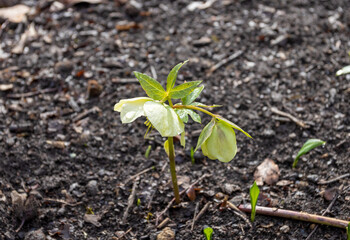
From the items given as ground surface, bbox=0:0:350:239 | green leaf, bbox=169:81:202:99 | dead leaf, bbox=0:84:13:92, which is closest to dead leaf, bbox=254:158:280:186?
ground surface, bbox=0:0:350:239

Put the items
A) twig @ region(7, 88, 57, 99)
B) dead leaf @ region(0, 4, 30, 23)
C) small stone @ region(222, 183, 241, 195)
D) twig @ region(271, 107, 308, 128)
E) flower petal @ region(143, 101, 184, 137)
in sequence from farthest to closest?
dead leaf @ region(0, 4, 30, 23)
twig @ region(7, 88, 57, 99)
twig @ region(271, 107, 308, 128)
small stone @ region(222, 183, 241, 195)
flower petal @ region(143, 101, 184, 137)

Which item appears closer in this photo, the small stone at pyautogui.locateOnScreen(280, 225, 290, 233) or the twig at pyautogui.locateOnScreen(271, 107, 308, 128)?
the small stone at pyautogui.locateOnScreen(280, 225, 290, 233)

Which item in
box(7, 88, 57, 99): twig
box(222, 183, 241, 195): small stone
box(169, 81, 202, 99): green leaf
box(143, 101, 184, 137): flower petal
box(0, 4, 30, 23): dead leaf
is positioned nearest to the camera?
box(143, 101, 184, 137): flower petal

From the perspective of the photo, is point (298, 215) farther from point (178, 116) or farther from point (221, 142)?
point (178, 116)

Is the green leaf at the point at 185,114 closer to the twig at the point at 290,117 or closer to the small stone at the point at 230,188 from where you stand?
the small stone at the point at 230,188

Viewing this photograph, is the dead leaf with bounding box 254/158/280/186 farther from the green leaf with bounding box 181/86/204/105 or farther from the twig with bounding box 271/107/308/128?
the green leaf with bounding box 181/86/204/105

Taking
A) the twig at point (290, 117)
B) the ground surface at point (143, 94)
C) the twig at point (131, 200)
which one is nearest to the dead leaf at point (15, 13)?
the ground surface at point (143, 94)
